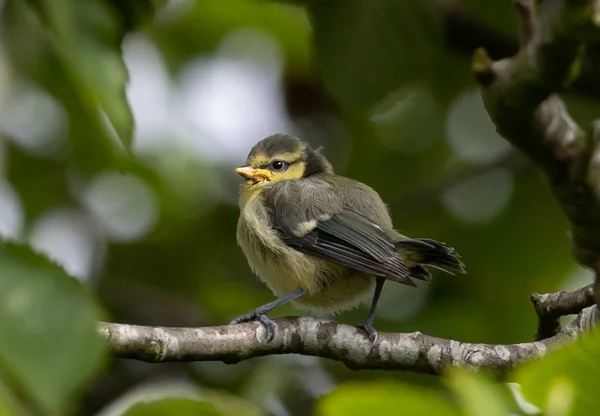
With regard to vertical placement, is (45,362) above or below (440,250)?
below

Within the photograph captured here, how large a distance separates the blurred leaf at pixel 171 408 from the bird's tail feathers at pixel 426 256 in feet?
6.04

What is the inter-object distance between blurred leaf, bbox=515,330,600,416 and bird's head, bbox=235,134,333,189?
2.83m

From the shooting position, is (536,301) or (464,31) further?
(464,31)

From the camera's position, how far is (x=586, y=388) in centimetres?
89

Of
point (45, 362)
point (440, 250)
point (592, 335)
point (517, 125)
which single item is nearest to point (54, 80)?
point (440, 250)

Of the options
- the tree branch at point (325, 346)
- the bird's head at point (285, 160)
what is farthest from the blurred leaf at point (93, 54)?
the bird's head at point (285, 160)

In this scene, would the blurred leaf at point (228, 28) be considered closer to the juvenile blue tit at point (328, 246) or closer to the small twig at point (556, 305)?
the juvenile blue tit at point (328, 246)

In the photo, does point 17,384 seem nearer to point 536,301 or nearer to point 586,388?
point 586,388

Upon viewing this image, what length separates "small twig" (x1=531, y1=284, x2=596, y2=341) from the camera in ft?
7.84

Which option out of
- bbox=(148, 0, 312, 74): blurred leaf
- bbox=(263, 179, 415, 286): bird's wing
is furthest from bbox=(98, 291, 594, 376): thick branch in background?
bbox=(148, 0, 312, 74): blurred leaf

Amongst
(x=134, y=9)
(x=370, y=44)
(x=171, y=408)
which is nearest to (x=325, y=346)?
(x=134, y=9)

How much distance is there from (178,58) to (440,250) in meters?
2.16

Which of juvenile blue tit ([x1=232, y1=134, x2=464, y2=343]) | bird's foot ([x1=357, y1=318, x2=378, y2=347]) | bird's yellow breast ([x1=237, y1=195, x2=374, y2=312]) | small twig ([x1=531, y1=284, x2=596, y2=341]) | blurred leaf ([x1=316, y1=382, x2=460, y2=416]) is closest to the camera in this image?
blurred leaf ([x1=316, y1=382, x2=460, y2=416])

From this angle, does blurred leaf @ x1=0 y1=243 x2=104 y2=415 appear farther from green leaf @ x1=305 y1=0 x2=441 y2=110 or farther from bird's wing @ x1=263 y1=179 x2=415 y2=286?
green leaf @ x1=305 y1=0 x2=441 y2=110
